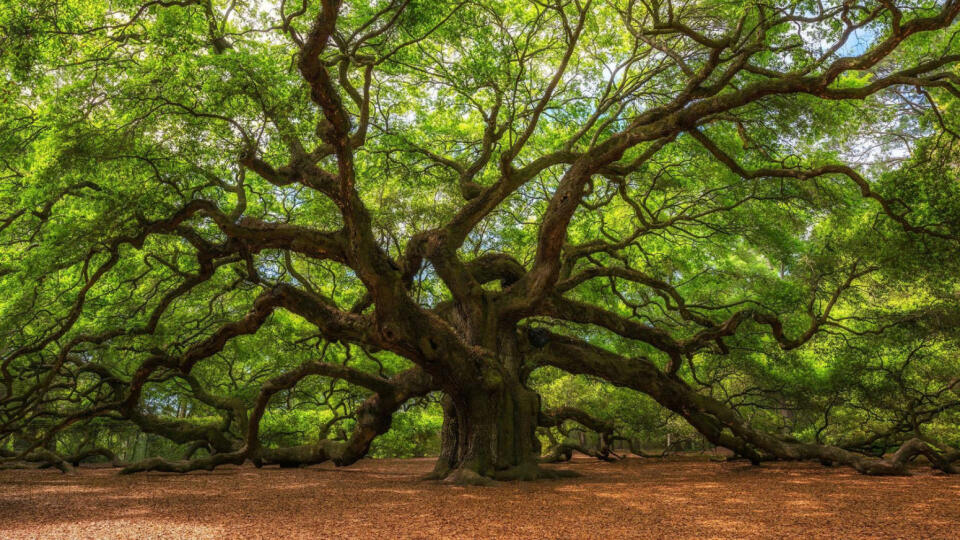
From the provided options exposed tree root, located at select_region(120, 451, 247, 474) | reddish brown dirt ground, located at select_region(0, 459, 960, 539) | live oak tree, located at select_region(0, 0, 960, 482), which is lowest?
exposed tree root, located at select_region(120, 451, 247, 474)

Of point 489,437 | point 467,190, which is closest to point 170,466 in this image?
point 489,437

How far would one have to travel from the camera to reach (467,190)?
884 cm

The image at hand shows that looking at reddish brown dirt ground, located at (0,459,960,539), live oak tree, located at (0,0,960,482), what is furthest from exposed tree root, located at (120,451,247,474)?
reddish brown dirt ground, located at (0,459,960,539)

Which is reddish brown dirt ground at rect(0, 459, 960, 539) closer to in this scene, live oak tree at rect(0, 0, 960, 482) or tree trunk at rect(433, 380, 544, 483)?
tree trunk at rect(433, 380, 544, 483)

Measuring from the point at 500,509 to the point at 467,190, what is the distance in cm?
531

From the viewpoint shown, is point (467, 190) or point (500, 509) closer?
point (500, 509)

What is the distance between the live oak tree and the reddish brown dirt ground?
A: 152 centimetres

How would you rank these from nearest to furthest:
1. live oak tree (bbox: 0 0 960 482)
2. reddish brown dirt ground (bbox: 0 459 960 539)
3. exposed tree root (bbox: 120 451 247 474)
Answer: reddish brown dirt ground (bbox: 0 459 960 539) < live oak tree (bbox: 0 0 960 482) < exposed tree root (bbox: 120 451 247 474)

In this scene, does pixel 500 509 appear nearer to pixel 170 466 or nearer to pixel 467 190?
pixel 467 190

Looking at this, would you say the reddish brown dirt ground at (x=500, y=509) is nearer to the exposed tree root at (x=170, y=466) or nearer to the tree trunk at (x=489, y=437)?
the tree trunk at (x=489, y=437)

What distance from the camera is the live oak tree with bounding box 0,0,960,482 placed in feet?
22.2

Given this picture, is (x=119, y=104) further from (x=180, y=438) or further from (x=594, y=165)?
(x=180, y=438)

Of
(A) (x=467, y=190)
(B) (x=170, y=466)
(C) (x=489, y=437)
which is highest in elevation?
(A) (x=467, y=190)

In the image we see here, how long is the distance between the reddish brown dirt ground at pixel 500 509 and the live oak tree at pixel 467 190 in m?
1.52
